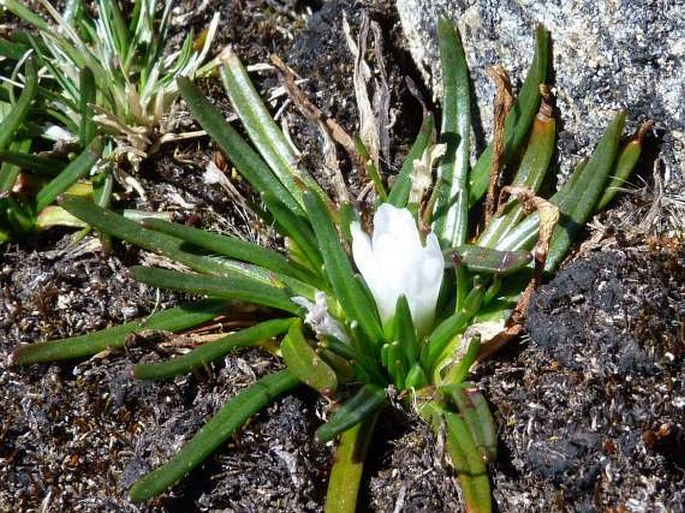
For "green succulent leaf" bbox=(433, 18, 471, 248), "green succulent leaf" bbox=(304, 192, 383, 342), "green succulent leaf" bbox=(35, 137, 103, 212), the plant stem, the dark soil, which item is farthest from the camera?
"green succulent leaf" bbox=(35, 137, 103, 212)

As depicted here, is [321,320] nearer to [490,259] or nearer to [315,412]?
[315,412]

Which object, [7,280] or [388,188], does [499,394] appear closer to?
[388,188]

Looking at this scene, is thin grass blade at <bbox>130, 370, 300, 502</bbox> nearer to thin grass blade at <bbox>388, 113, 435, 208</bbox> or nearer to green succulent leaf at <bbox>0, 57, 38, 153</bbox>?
thin grass blade at <bbox>388, 113, 435, 208</bbox>

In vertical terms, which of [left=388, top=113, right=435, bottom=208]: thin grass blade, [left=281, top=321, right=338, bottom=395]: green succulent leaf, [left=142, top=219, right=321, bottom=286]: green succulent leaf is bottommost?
[left=281, top=321, right=338, bottom=395]: green succulent leaf

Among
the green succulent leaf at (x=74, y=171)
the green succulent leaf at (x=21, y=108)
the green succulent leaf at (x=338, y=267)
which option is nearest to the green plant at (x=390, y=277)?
the green succulent leaf at (x=338, y=267)

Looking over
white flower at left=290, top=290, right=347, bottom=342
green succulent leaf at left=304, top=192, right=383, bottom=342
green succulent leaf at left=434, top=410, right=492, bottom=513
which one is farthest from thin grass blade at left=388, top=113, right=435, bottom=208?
green succulent leaf at left=434, top=410, right=492, bottom=513

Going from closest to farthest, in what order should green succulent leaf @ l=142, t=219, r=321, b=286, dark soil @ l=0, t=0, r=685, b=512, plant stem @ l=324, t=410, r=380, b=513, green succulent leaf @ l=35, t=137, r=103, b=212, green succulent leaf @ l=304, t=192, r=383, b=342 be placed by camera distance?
dark soil @ l=0, t=0, r=685, b=512 < plant stem @ l=324, t=410, r=380, b=513 < green succulent leaf @ l=304, t=192, r=383, b=342 < green succulent leaf @ l=142, t=219, r=321, b=286 < green succulent leaf @ l=35, t=137, r=103, b=212

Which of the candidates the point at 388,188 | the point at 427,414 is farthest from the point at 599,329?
the point at 388,188
